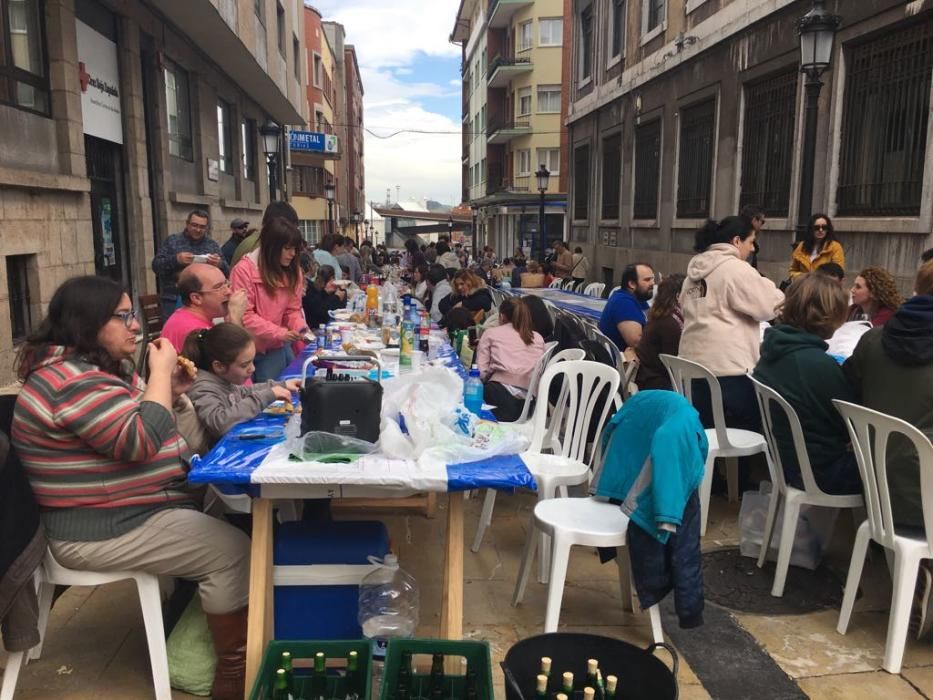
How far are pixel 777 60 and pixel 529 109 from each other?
26.4 meters

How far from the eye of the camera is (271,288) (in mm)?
4879

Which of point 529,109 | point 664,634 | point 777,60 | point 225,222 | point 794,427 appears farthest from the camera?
point 529,109

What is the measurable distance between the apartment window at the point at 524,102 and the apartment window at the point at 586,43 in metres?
15.1

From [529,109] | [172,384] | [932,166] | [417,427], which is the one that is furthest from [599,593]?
[529,109]

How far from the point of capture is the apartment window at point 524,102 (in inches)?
1390

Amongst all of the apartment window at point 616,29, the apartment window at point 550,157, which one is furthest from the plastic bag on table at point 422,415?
the apartment window at point 550,157

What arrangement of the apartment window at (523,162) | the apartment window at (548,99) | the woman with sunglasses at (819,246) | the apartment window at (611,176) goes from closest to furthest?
the woman with sunglasses at (819,246) < the apartment window at (611,176) < the apartment window at (548,99) < the apartment window at (523,162)

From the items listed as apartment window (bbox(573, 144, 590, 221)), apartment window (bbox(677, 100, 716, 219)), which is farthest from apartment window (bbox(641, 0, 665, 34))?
apartment window (bbox(573, 144, 590, 221))

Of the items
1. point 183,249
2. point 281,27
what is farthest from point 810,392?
point 281,27

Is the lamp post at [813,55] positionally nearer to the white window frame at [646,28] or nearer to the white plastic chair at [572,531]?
the white plastic chair at [572,531]

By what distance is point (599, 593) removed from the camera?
3.62 metres

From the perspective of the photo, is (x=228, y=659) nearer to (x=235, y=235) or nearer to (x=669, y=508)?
(x=669, y=508)

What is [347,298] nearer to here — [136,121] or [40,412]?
[136,121]

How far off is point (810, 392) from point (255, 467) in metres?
2.60
